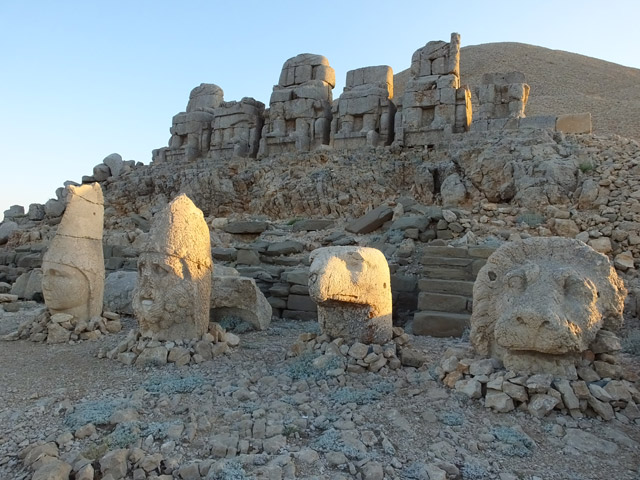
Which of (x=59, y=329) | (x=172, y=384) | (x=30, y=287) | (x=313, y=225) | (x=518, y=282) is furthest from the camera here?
(x=313, y=225)

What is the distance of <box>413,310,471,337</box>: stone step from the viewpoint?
6098mm

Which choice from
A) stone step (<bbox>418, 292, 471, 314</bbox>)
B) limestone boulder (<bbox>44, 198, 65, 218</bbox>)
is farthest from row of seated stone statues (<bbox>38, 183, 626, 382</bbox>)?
limestone boulder (<bbox>44, 198, 65, 218</bbox>)

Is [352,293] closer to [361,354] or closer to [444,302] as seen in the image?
[361,354]

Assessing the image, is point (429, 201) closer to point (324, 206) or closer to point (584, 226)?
point (324, 206)

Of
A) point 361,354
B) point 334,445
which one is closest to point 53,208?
point 361,354

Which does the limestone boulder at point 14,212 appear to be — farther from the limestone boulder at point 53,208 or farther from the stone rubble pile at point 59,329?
the stone rubble pile at point 59,329

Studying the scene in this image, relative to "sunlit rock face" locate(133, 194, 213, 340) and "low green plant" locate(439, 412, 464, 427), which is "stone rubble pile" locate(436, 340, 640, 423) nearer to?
"low green plant" locate(439, 412, 464, 427)

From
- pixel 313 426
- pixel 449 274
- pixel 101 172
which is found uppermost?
pixel 101 172

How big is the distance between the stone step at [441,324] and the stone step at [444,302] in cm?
12

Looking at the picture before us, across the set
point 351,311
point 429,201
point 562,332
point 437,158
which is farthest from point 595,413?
point 437,158

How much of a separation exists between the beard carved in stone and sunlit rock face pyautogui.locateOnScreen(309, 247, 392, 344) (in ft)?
4.88

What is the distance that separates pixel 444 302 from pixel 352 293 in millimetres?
2631

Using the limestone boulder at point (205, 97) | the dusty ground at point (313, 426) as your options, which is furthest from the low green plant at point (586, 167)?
the limestone boulder at point (205, 97)

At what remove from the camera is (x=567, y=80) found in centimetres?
3556
